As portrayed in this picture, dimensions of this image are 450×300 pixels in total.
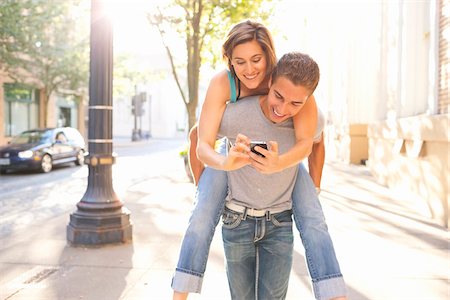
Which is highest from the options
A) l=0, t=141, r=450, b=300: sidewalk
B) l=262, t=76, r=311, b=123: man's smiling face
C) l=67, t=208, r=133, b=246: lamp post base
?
l=262, t=76, r=311, b=123: man's smiling face

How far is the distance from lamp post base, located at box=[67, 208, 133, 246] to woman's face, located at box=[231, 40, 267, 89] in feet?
12.6

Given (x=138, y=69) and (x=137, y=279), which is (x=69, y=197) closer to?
(x=137, y=279)

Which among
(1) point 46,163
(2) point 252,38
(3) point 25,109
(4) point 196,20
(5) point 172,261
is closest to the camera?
(2) point 252,38

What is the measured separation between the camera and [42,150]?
660 inches

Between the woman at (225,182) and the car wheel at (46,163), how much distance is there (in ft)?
49.7

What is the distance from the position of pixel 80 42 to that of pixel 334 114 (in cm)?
1392

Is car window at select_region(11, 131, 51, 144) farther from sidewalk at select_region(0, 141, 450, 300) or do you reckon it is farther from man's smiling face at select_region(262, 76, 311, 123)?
man's smiling face at select_region(262, 76, 311, 123)

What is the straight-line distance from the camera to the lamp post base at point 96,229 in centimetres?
571

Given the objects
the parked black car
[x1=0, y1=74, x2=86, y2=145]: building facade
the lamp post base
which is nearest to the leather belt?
the lamp post base

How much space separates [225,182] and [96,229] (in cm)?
357

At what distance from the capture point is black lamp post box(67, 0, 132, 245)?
580 cm

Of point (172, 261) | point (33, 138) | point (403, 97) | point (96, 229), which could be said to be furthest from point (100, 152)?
point (33, 138)

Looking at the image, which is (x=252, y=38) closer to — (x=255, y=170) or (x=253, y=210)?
(x=255, y=170)

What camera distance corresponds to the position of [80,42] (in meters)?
27.1
